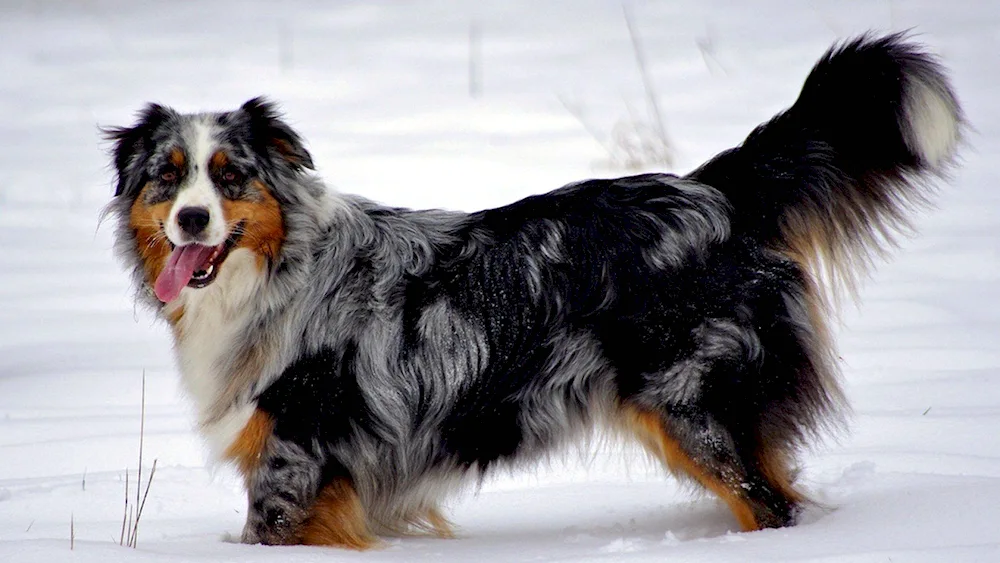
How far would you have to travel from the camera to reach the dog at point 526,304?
156 inches

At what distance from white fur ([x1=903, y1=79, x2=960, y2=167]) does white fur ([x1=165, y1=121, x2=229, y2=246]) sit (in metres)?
2.54

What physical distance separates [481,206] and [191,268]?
18.9 ft

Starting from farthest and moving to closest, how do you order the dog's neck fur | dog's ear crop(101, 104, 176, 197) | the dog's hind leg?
dog's ear crop(101, 104, 176, 197)
the dog's neck fur
the dog's hind leg

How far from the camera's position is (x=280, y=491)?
4.00 meters

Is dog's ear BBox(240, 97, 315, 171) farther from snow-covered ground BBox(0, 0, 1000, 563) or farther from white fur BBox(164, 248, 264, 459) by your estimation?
snow-covered ground BBox(0, 0, 1000, 563)

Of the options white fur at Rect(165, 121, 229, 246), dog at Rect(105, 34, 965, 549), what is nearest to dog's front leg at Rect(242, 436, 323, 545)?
dog at Rect(105, 34, 965, 549)

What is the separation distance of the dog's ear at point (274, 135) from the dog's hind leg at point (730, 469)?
5.61 ft

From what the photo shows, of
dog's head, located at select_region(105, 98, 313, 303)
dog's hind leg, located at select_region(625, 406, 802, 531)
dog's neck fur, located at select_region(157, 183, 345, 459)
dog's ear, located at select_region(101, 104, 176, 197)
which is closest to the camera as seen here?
dog's hind leg, located at select_region(625, 406, 802, 531)

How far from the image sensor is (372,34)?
1495cm

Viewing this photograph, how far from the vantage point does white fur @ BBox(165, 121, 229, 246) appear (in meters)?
3.99

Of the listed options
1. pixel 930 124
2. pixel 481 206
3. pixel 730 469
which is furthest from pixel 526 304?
pixel 481 206

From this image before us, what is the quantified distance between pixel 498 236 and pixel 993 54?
9654mm

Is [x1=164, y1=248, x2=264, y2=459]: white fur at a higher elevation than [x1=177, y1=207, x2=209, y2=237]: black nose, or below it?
below

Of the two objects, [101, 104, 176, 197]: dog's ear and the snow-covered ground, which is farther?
[101, 104, 176, 197]: dog's ear
